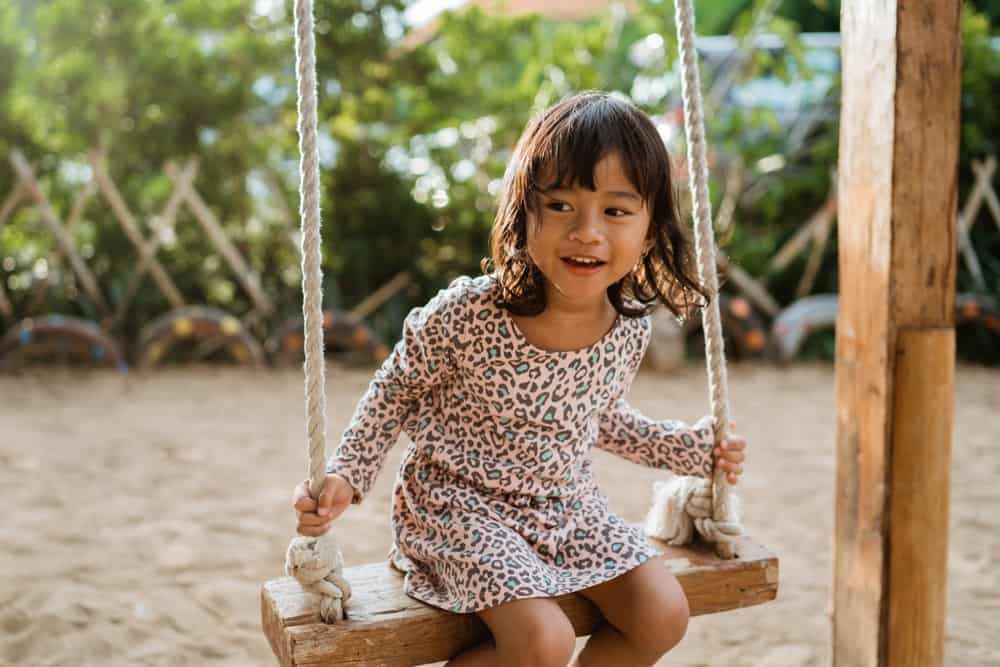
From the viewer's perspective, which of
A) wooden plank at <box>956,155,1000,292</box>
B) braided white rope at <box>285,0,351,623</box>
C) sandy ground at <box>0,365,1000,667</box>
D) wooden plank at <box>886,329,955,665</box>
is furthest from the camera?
wooden plank at <box>956,155,1000,292</box>

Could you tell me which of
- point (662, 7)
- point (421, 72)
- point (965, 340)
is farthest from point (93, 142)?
point (965, 340)

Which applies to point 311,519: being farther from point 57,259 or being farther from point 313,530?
point 57,259

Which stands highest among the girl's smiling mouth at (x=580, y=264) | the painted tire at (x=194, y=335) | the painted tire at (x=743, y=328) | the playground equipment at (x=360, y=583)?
the girl's smiling mouth at (x=580, y=264)

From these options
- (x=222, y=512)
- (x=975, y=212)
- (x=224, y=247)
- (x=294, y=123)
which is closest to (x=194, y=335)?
(x=224, y=247)

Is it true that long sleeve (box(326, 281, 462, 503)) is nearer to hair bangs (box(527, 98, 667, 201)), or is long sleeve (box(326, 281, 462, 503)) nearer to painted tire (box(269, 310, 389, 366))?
hair bangs (box(527, 98, 667, 201))

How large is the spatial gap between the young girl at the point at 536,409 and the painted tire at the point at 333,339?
424 centimetres

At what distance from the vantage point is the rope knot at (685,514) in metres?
1.66

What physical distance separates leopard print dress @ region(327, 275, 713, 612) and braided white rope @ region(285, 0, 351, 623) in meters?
0.13

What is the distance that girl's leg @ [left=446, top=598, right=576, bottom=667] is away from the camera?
135 centimetres

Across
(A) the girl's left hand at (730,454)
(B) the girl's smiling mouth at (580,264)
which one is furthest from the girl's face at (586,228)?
(A) the girl's left hand at (730,454)

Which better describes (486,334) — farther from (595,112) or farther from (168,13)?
(168,13)

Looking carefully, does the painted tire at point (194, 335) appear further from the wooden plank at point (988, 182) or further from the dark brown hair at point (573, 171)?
the wooden plank at point (988, 182)

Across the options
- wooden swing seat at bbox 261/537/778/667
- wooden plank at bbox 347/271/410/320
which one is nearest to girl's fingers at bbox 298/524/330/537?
wooden swing seat at bbox 261/537/778/667

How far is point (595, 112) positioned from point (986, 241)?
605 cm
